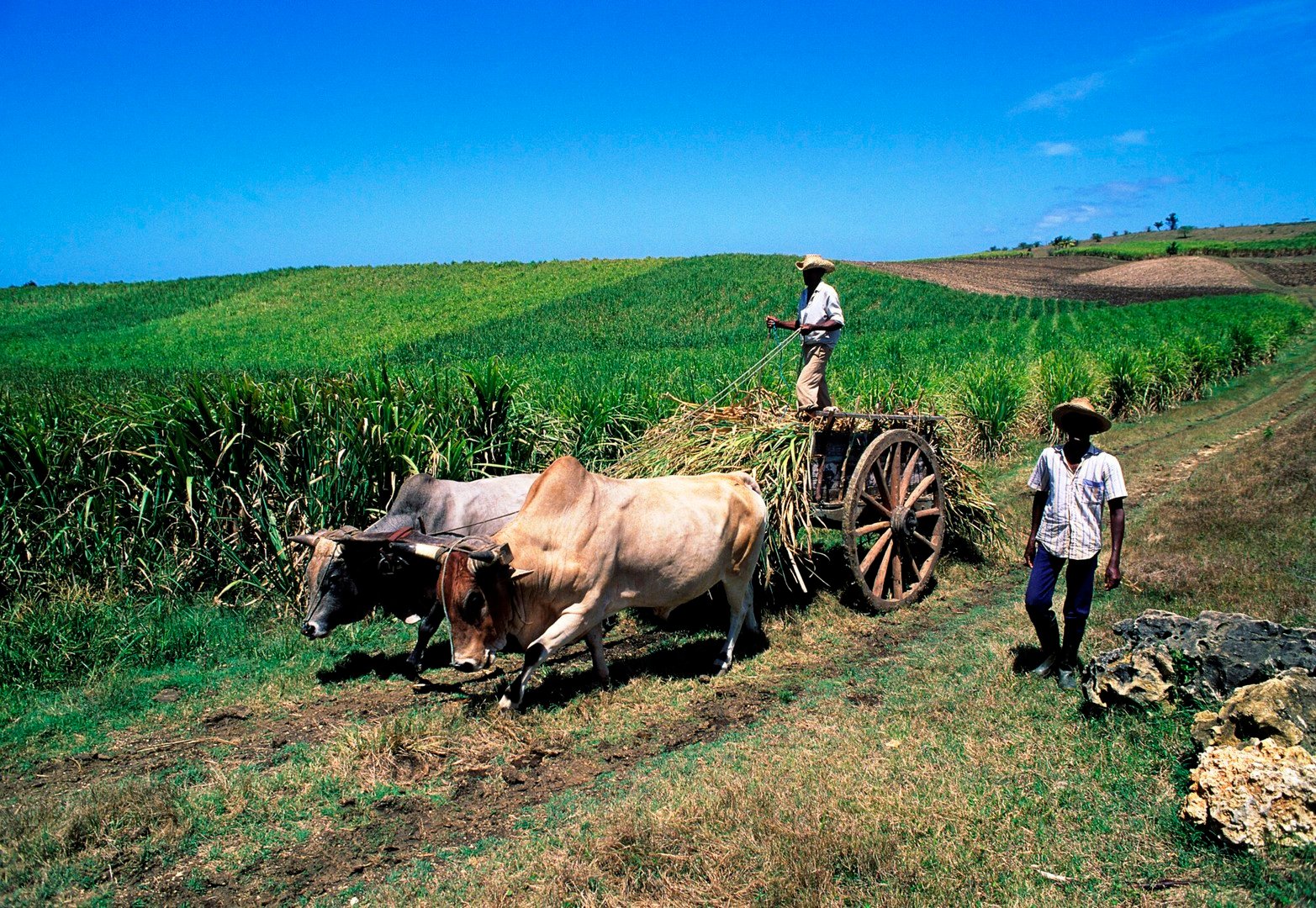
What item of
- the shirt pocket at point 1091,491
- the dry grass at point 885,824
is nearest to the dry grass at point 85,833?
the dry grass at point 885,824

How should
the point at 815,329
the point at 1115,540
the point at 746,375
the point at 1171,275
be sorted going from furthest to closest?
the point at 1171,275 < the point at 746,375 < the point at 815,329 < the point at 1115,540

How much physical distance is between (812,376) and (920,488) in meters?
1.51

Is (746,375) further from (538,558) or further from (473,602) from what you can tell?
(473,602)

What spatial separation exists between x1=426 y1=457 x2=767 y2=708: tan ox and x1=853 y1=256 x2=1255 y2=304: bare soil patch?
142 feet

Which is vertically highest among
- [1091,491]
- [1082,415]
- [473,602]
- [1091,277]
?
[1091,277]

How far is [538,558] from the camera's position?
16.8ft

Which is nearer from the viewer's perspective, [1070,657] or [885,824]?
[885,824]

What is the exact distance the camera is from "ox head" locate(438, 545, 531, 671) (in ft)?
15.6

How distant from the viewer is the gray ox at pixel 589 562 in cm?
483

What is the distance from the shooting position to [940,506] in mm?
7855

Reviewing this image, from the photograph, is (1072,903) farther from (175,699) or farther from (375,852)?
(175,699)

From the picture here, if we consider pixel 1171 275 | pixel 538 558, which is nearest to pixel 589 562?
pixel 538 558

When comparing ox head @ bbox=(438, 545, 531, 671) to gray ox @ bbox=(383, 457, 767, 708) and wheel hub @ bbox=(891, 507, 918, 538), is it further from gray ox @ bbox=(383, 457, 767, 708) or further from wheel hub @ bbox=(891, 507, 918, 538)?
wheel hub @ bbox=(891, 507, 918, 538)

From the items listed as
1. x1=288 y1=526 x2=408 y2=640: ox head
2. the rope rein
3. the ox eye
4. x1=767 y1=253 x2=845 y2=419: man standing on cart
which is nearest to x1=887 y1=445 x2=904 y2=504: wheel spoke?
x1=767 y1=253 x2=845 y2=419: man standing on cart
